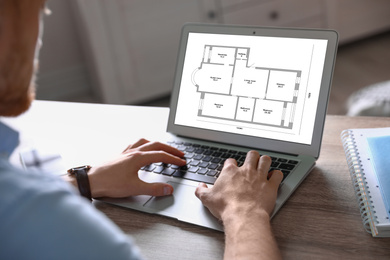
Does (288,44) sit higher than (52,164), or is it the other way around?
(288,44)

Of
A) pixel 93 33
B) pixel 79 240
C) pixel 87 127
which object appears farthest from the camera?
pixel 93 33

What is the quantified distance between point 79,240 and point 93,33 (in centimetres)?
238

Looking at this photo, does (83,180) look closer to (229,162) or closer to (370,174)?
(229,162)

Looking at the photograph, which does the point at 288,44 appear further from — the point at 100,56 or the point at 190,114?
the point at 100,56

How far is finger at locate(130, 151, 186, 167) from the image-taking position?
37.4 inches

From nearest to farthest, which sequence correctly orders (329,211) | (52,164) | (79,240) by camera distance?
(79,240), (329,211), (52,164)

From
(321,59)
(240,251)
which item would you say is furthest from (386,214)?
(321,59)

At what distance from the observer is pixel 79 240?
454mm

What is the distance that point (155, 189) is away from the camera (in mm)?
887

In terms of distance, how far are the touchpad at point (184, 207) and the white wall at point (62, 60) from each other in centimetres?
239

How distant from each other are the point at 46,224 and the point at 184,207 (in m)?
0.43

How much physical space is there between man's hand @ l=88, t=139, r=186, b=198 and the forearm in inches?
7.8

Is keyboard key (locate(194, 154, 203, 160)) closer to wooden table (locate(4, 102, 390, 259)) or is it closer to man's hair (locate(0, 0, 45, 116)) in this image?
wooden table (locate(4, 102, 390, 259))

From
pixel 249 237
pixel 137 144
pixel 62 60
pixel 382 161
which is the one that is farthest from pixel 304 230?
pixel 62 60
